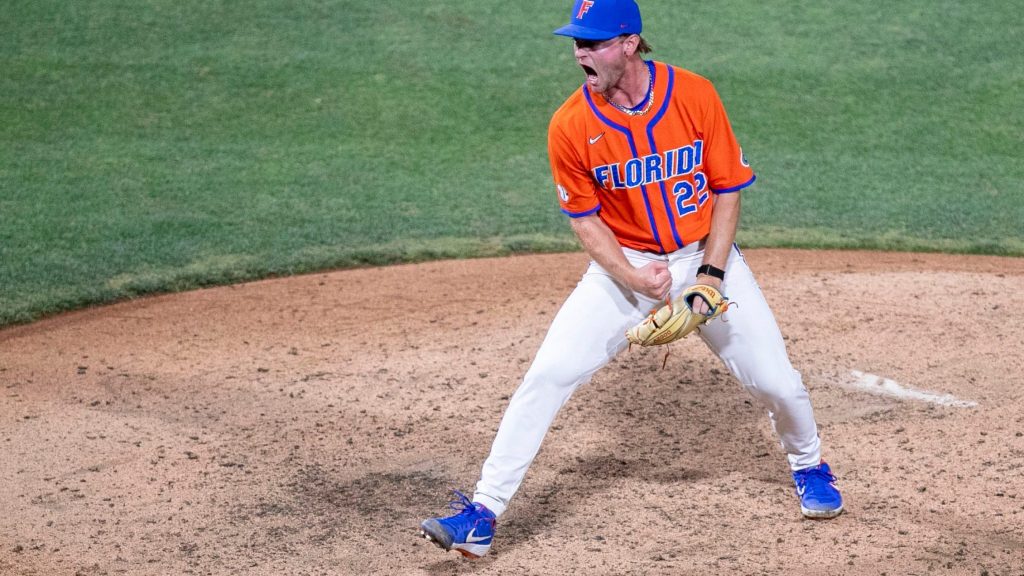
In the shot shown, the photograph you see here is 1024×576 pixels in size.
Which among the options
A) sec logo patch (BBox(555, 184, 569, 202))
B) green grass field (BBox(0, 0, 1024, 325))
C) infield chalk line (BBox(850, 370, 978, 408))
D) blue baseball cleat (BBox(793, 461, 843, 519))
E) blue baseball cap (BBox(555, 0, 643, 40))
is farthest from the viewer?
green grass field (BBox(0, 0, 1024, 325))

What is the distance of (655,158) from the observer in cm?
389

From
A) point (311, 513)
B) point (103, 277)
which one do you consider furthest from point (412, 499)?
point (103, 277)

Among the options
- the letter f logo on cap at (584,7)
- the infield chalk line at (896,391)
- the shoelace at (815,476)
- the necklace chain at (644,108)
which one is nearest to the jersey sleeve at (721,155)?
the necklace chain at (644,108)

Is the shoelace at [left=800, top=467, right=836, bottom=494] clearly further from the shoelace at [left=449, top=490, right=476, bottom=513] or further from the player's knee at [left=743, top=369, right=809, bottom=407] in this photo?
the shoelace at [left=449, top=490, right=476, bottom=513]

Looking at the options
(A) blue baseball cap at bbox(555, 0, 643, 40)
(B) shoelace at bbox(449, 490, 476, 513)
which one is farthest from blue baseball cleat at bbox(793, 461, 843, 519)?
(A) blue baseball cap at bbox(555, 0, 643, 40)

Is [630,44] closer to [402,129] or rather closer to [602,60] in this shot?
[602,60]

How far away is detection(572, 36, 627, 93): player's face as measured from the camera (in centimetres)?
378

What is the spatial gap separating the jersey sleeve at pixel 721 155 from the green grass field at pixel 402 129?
354 cm

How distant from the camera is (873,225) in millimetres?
7762

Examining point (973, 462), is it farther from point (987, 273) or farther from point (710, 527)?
point (987, 273)

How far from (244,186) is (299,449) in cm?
397

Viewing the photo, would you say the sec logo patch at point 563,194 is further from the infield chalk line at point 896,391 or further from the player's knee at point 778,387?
the infield chalk line at point 896,391

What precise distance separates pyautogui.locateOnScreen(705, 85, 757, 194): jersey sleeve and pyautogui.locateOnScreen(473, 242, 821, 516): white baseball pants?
10.2 inches

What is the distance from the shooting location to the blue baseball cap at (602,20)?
12.2 ft
